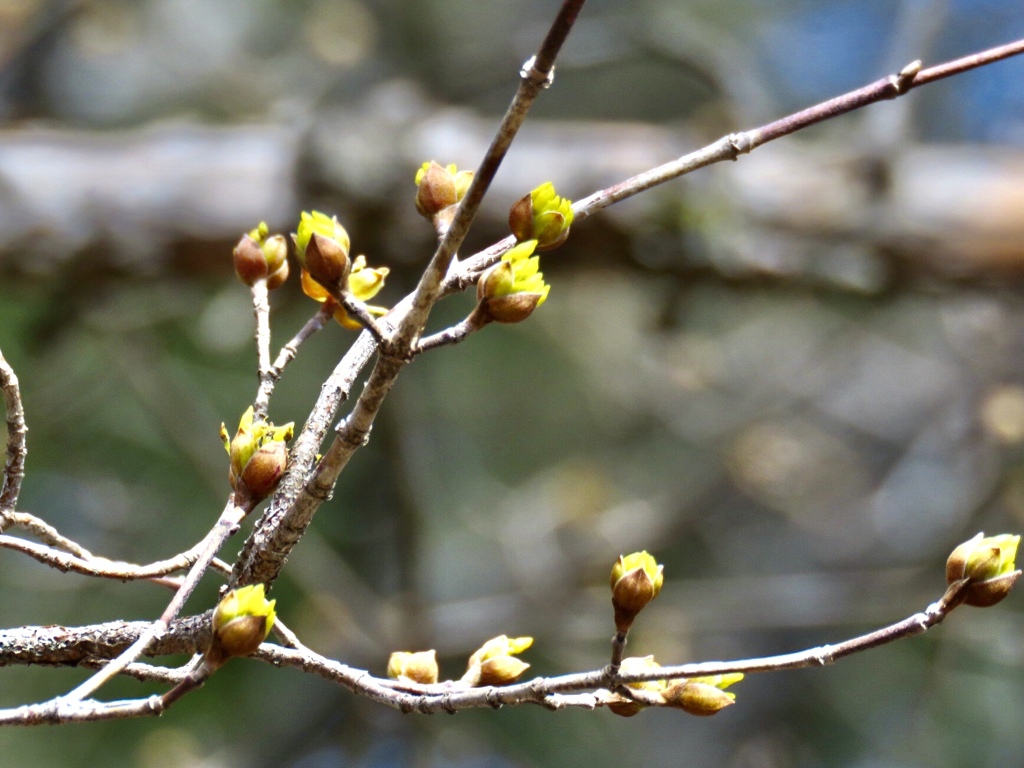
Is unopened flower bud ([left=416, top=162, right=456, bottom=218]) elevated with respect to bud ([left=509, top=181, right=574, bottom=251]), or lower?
elevated

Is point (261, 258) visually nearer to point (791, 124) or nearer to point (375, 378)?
point (375, 378)

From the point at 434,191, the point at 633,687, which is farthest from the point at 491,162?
the point at 633,687

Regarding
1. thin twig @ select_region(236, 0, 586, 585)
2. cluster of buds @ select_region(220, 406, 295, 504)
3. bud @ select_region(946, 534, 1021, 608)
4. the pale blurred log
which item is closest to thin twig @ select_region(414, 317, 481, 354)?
thin twig @ select_region(236, 0, 586, 585)

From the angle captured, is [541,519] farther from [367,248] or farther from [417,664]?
[417,664]

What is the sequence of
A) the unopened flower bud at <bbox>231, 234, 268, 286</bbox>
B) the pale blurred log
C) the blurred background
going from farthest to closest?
the blurred background → the pale blurred log → the unopened flower bud at <bbox>231, 234, 268, 286</bbox>

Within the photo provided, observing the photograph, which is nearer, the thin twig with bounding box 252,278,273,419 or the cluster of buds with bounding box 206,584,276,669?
the cluster of buds with bounding box 206,584,276,669

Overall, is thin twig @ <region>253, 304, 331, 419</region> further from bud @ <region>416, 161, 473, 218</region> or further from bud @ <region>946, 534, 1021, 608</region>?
bud @ <region>946, 534, 1021, 608</region>

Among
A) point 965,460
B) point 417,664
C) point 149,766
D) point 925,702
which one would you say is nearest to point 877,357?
point 965,460
